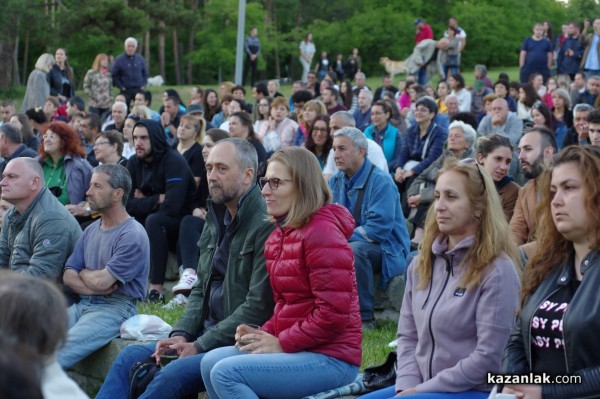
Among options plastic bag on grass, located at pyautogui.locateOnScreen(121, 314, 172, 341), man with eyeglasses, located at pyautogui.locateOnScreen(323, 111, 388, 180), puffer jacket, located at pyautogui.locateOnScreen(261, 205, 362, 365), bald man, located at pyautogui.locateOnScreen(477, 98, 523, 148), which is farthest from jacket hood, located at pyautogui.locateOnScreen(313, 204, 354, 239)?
bald man, located at pyautogui.locateOnScreen(477, 98, 523, 148)

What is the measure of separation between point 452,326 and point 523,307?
1.58 feet

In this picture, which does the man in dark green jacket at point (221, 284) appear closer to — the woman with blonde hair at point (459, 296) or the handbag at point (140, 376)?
the handbag at point (140, 376)

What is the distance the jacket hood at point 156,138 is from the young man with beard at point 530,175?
3773 millimetres

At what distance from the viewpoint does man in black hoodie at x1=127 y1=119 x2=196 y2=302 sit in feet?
30.2

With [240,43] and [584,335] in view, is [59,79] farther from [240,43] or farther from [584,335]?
[584,335]

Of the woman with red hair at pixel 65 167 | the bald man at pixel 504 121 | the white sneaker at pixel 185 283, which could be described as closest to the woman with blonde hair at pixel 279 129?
the bald man at pixel 504 121

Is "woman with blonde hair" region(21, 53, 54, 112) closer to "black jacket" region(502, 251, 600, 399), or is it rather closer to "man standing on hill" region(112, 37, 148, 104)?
"man standing on hill" region(112, 37, 148, 104)

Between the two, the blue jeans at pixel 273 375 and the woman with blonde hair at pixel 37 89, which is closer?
the blue jeans at pixel 273 375

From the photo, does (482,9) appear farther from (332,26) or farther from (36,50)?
(36,50)

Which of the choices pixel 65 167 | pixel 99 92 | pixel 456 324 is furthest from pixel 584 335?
pixel 99 92

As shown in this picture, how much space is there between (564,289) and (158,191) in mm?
6093

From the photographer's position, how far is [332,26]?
45.1 metres

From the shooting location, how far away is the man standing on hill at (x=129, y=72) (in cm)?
1828

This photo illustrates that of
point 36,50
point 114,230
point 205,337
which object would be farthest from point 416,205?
point 36,50
